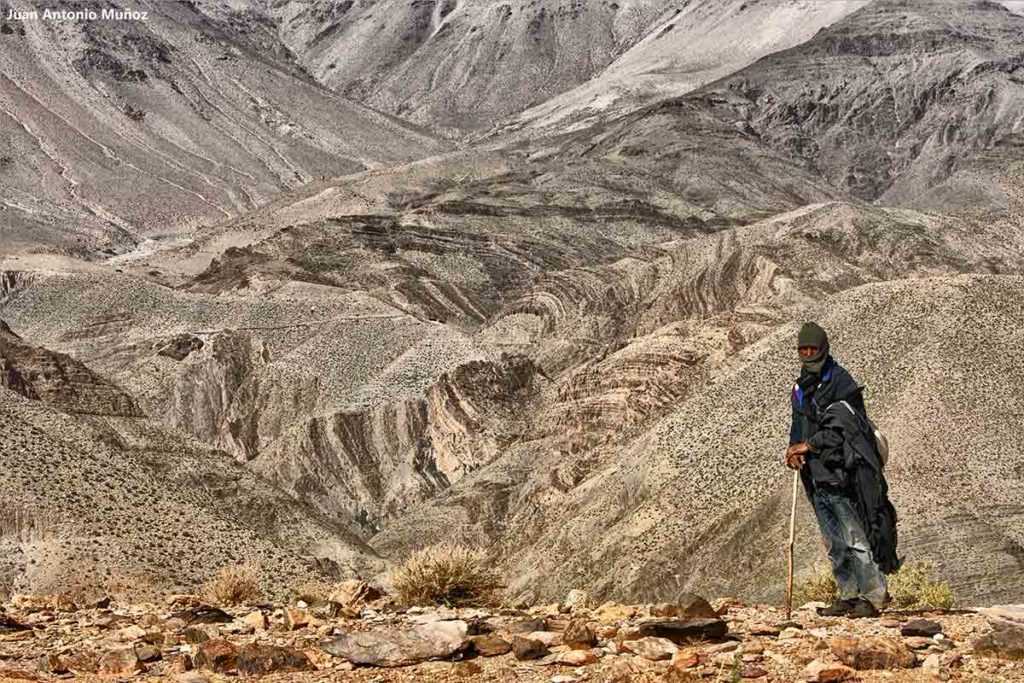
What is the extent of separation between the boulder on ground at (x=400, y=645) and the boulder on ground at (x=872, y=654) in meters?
2.02

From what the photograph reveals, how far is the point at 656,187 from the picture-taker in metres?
100

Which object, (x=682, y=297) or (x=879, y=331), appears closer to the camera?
(x=879, y=331)

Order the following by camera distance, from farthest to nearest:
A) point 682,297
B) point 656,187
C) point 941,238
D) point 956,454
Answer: point 656,187, point 941,238, point 682,297, point 956,454

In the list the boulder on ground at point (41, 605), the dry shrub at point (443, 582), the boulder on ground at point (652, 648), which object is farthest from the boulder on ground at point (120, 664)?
the dry shrub at point (443, 582)

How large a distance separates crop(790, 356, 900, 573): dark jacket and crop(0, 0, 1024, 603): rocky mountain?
35.6 feet

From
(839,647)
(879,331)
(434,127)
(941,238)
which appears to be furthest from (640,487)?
(434,127)

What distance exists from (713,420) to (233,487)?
8.55m

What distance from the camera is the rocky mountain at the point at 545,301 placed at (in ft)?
88.1

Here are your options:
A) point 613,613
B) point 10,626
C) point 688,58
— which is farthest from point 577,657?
point 688,58

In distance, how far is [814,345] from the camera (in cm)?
1080

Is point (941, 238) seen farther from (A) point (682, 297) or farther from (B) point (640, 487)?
(B) point (640, 487)

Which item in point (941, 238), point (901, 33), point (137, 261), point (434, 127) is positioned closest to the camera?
point (941, 238)

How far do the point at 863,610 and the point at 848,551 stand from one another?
42 cm

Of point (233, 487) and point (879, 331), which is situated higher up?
point (879, 331)
